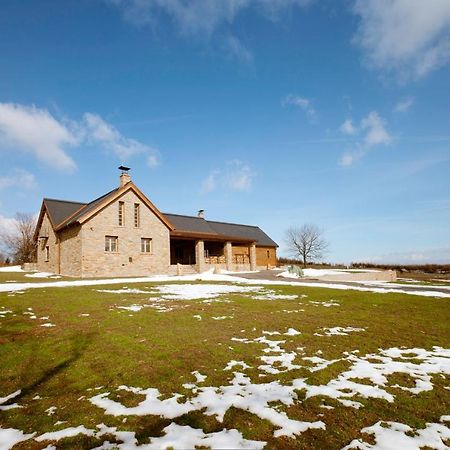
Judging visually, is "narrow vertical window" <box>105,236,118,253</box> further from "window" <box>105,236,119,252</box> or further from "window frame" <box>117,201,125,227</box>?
"window frame" <box>117,201,125,227</box>

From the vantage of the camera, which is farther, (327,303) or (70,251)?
(70,251)


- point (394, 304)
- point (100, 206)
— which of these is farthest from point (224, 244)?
point (394, 304)

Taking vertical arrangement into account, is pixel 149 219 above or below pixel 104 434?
above

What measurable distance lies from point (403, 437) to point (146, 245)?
30967 mm

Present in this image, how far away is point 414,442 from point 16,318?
35.3ft

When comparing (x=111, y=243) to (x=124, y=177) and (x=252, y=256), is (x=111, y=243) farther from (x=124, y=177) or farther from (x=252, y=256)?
(x=252, y=256)

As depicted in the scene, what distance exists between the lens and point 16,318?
10117 millimetres

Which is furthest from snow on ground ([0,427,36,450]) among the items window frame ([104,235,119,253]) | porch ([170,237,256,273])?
porch ([170,237,256,273])

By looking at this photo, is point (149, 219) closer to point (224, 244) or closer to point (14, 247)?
point (224, 244)

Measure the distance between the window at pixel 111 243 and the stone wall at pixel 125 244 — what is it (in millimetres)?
361

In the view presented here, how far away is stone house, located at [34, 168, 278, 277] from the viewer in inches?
1137

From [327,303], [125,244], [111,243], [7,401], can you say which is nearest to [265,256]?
[125,244]

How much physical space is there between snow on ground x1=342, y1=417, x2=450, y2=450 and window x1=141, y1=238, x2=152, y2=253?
3030 cm

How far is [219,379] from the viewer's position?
5602 mm
